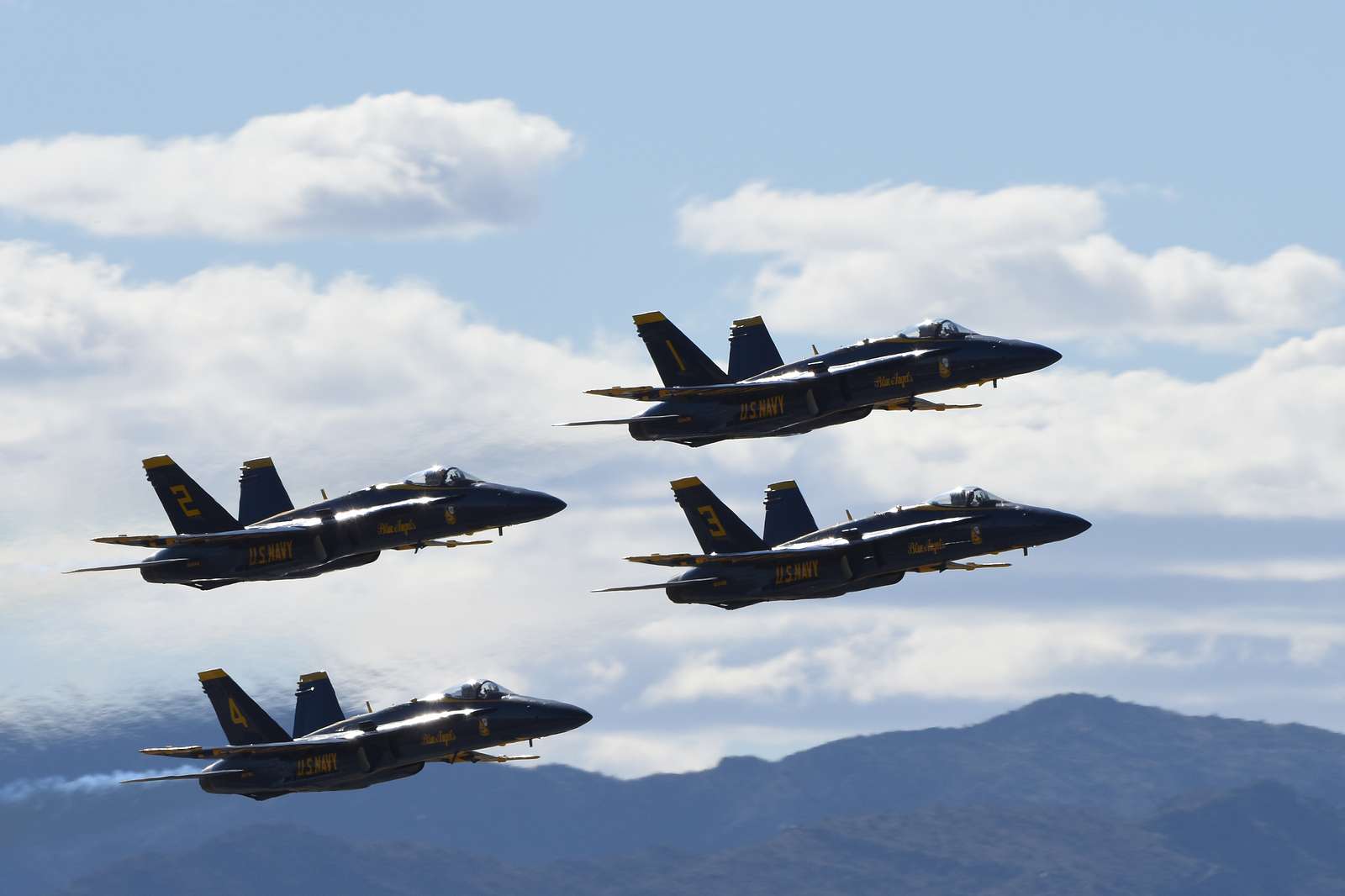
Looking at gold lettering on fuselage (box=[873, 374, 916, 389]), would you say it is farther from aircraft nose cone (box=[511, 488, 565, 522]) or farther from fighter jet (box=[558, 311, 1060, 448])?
aircraft nose cone (box=[511, 488, 565, 522])

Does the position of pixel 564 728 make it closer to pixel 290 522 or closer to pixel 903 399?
pixel 290 522

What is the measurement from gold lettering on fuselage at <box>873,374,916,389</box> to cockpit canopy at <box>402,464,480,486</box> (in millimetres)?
16575

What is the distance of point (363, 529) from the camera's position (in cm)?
7988

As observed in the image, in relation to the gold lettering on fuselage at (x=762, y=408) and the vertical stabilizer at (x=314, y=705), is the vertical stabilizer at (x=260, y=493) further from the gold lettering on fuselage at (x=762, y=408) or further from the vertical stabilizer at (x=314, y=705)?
the gold lettering on fuselage at (x=762, y=408)

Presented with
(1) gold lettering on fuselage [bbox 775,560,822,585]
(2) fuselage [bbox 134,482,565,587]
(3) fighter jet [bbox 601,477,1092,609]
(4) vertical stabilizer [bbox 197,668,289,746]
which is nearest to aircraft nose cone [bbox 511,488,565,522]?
(2) fuselage [bbox 134,482,565,587]

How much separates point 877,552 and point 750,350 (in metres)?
10.1

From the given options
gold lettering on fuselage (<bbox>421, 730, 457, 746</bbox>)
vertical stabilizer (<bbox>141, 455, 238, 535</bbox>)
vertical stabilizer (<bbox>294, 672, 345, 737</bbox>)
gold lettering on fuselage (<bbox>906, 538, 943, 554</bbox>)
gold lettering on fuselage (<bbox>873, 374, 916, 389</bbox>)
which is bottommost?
gold lettering on fuselage (<bbox>421, 730, 457, 746</bbox>)

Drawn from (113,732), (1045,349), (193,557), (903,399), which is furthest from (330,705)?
(113,732)

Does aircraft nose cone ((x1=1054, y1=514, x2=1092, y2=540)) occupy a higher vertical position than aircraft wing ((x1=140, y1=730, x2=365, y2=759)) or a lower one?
higher

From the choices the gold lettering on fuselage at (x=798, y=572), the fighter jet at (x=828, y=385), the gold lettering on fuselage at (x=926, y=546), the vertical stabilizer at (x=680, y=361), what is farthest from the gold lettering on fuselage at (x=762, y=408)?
the gold lettering on fuselage at (x=926, y=546)

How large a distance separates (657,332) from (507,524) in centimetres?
1094

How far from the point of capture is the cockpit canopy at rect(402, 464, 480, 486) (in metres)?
80.2

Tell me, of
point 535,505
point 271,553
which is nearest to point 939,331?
point 535,505

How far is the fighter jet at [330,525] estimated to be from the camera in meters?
79.5
